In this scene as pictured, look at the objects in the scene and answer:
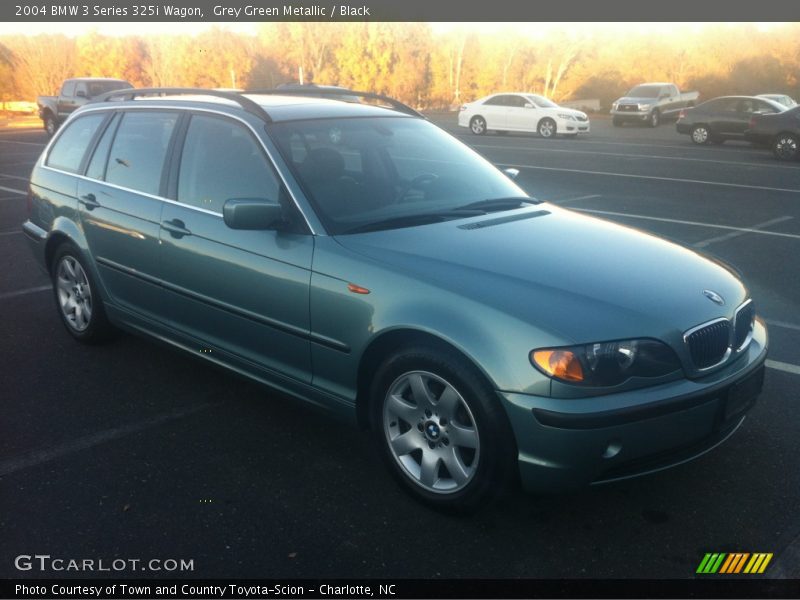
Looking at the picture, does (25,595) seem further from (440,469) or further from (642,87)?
(642,87)

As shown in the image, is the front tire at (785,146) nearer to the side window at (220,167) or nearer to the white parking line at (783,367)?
the white parking line at (783,367)

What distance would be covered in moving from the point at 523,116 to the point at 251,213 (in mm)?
22926

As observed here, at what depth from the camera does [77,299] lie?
5.39 meters

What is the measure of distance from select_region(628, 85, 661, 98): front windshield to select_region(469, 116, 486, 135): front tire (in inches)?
335

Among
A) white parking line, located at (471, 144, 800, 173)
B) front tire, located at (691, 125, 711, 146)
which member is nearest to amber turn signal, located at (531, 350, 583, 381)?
white parking line, located at (471, 144, 800, 173)

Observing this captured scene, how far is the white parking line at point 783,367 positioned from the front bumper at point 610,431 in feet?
6.60

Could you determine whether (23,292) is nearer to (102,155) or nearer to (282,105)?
(102,155)

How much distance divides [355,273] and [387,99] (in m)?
2.18

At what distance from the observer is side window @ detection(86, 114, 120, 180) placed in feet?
A: 16.5

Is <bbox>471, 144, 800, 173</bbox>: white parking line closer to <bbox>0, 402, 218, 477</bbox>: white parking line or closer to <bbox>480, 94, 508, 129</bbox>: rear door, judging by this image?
<bbox>480, 94, 508, 129</bbox>: rear door

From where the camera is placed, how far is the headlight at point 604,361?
2.90 metres

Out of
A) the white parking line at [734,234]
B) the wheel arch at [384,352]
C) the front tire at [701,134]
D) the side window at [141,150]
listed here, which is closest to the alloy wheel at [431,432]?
the wheel arch at [384,352]

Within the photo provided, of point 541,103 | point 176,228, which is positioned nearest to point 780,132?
point 541,103

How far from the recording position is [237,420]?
4.26 metres
